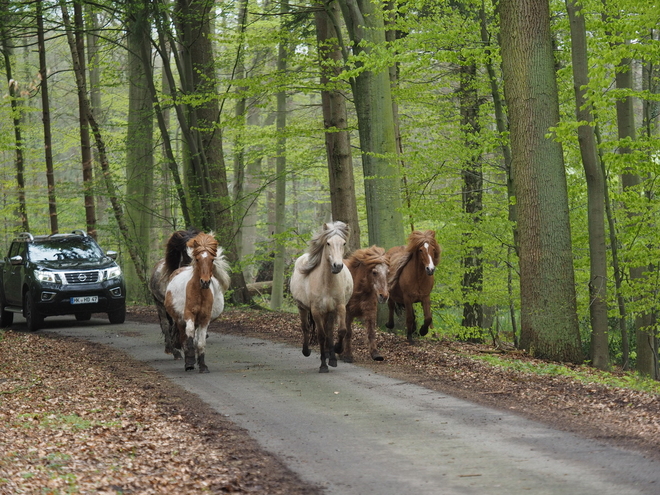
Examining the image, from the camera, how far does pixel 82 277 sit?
18531 mm

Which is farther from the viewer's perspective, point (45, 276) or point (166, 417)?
point (45, 276)

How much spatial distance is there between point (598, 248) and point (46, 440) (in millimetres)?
9360

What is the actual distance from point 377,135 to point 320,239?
4552 mm

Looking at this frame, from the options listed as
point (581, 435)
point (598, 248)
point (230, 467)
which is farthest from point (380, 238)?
point (230, 467)

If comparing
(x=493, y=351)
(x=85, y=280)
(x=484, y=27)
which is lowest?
(x=493, y=351)

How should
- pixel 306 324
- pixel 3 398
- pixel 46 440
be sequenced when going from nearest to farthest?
pixel 46 440, pixel 3 398, pixel 306 324

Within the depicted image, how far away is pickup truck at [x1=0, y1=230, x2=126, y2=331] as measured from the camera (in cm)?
1820

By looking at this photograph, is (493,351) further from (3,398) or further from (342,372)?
(3,398)

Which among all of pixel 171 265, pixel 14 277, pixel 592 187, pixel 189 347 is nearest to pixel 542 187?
pixel 592 187

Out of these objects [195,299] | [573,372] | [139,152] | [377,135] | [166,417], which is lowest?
[573,372]

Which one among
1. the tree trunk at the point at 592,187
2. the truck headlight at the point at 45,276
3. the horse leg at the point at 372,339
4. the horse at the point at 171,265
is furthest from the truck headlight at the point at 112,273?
the tree trunk at the point at 592,187

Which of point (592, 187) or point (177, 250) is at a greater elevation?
point (592, 187)

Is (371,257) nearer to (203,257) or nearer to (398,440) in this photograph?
(203,257)

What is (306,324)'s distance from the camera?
12.4 meters
